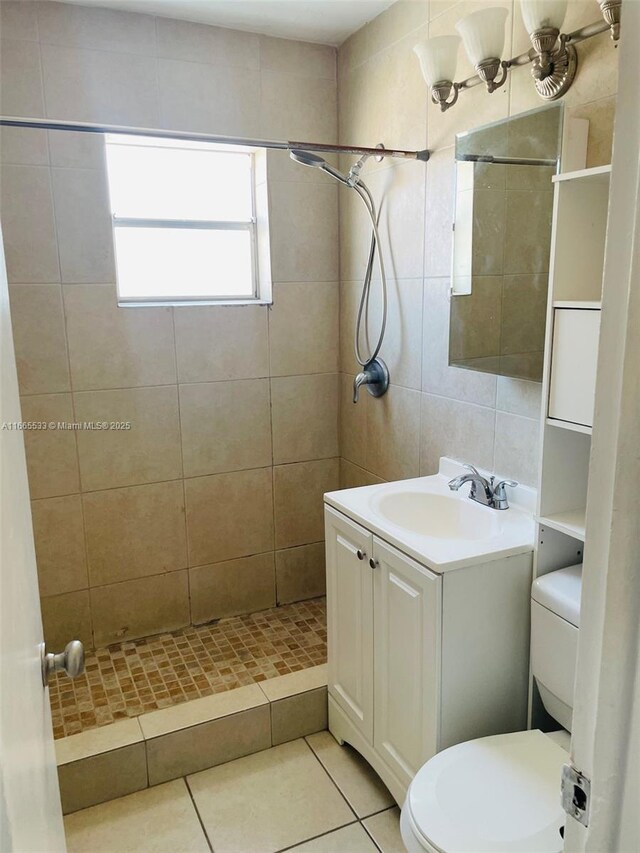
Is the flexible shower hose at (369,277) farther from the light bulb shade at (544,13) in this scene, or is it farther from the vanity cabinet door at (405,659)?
the vanity cabinet door at (405,659)

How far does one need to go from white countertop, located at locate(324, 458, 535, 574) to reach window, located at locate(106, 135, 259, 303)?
122 centimetres

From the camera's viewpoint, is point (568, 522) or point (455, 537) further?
point (455, 537)

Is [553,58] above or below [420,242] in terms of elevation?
above

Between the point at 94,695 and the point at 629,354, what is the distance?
7.90ft

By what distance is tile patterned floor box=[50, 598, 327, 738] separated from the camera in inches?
90.8

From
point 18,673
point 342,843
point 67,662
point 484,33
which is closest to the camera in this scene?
point 18,673

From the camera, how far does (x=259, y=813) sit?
6.46 feet

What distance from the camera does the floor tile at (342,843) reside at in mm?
1830

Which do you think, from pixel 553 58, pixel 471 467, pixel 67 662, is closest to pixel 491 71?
pixel 553 58

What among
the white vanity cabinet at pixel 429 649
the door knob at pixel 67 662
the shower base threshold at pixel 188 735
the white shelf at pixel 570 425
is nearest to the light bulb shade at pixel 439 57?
the white shelf at pixel 570 425

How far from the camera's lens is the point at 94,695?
237 cm

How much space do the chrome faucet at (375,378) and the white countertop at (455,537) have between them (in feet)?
1.58

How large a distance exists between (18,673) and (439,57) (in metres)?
1.99

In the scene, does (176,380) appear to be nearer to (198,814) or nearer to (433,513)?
(433,513)
